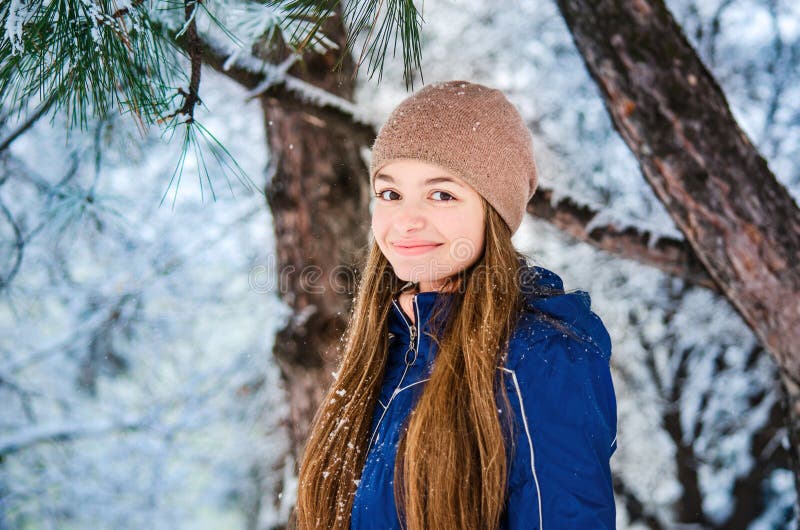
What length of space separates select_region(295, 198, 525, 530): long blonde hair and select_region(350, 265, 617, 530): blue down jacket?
0.04m

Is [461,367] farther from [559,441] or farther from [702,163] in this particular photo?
[702,163]

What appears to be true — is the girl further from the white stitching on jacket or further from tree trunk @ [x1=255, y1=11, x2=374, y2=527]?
tree trunk @ [x1=255, y1=11, x2=374, y2=527]

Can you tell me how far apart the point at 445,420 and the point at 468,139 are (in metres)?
0.66

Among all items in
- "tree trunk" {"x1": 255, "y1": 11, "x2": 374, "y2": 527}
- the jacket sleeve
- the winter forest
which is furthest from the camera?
the winter forest

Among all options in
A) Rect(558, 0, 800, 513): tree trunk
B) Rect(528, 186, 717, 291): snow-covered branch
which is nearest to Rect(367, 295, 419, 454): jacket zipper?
Rect(558, 0, 800, 513): tree trunk

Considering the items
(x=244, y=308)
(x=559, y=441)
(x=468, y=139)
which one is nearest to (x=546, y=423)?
(x=559, y=441)

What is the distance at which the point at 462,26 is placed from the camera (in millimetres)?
4410

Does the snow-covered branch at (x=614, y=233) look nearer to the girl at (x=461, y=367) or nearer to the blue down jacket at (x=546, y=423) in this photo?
the girl at (x=461, y=367)

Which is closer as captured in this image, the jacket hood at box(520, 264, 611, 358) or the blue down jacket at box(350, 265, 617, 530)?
the blue down jacket at box(350, 265, 617, 530)

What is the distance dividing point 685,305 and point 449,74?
8.71ft

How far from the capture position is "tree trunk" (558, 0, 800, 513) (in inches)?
93.4

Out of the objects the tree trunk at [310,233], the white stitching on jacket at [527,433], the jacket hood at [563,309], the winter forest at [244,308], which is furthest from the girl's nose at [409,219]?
the winter forest at [244,308]

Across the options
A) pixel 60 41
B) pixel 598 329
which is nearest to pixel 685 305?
pixel 598 329

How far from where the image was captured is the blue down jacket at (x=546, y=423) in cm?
120
